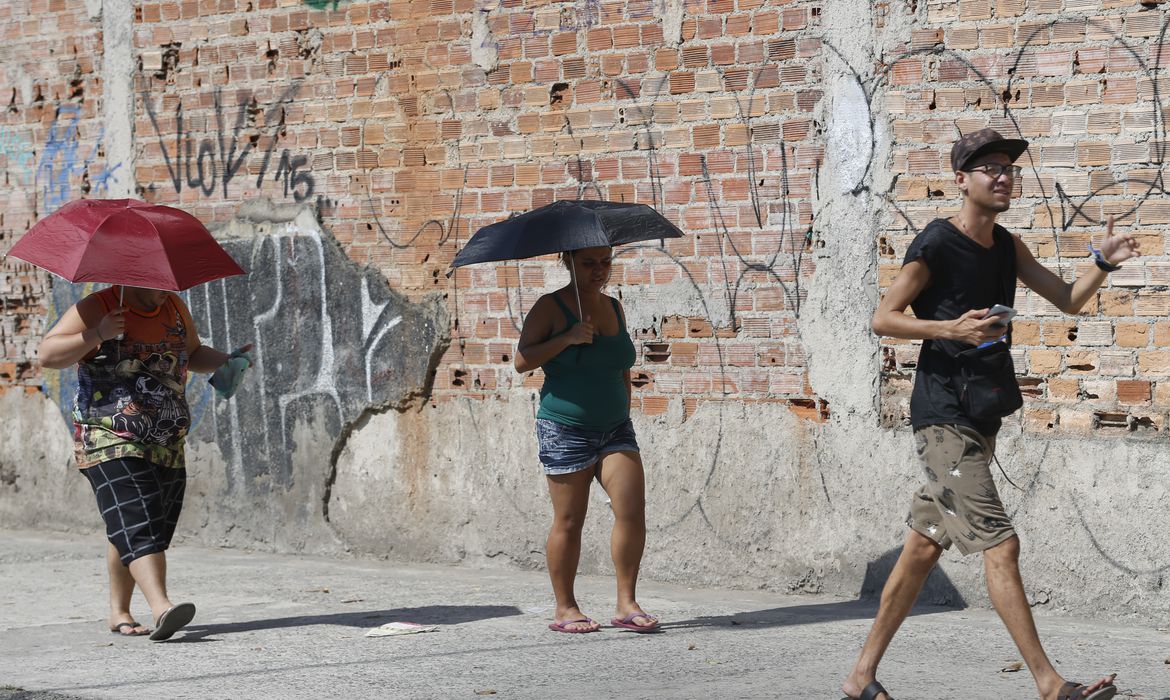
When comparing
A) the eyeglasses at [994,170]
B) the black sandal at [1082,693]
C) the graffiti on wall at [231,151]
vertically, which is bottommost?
the black sandal at [1082,693]

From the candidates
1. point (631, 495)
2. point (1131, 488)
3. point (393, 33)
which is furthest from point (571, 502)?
point (393, 33)

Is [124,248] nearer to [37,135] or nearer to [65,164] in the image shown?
[65,164]

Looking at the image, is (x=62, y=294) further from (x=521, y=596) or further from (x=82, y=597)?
(x=521, y=596)

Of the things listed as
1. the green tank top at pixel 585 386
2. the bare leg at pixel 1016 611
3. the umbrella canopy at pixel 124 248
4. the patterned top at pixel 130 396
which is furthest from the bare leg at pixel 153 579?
the bare leg at pixel 1016 611

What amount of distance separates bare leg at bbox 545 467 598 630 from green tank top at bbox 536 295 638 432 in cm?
23

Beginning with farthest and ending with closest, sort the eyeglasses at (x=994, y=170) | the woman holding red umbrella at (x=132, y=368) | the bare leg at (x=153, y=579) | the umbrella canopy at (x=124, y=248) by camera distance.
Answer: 1. the bare leg at (x=153, y=579)
2. the woman holding red umbrella at (x=132, y=368)
3. the umbrella canopy at (x=124, y=248)
4. the eyeglasses at (x=994, y=170)

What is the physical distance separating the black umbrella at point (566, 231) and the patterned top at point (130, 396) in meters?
1.33

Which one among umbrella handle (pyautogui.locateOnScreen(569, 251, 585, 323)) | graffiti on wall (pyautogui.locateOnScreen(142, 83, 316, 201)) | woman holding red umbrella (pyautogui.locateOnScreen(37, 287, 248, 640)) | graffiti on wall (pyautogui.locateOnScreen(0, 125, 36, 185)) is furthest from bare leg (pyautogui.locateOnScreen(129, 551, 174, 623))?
graffiti on wall (pyautogui.locateOnScreen(0, 125, 36, 185))

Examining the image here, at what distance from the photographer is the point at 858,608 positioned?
680 centimetres

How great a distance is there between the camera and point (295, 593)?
24.3ft

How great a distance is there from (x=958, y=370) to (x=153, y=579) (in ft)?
10.9


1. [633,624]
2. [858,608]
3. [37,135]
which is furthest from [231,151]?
[858,608]

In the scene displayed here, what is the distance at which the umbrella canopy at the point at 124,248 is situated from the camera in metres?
5.91

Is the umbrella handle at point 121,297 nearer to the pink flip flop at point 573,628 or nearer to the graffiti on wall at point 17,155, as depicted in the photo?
the pink flip flop at point 573,628
